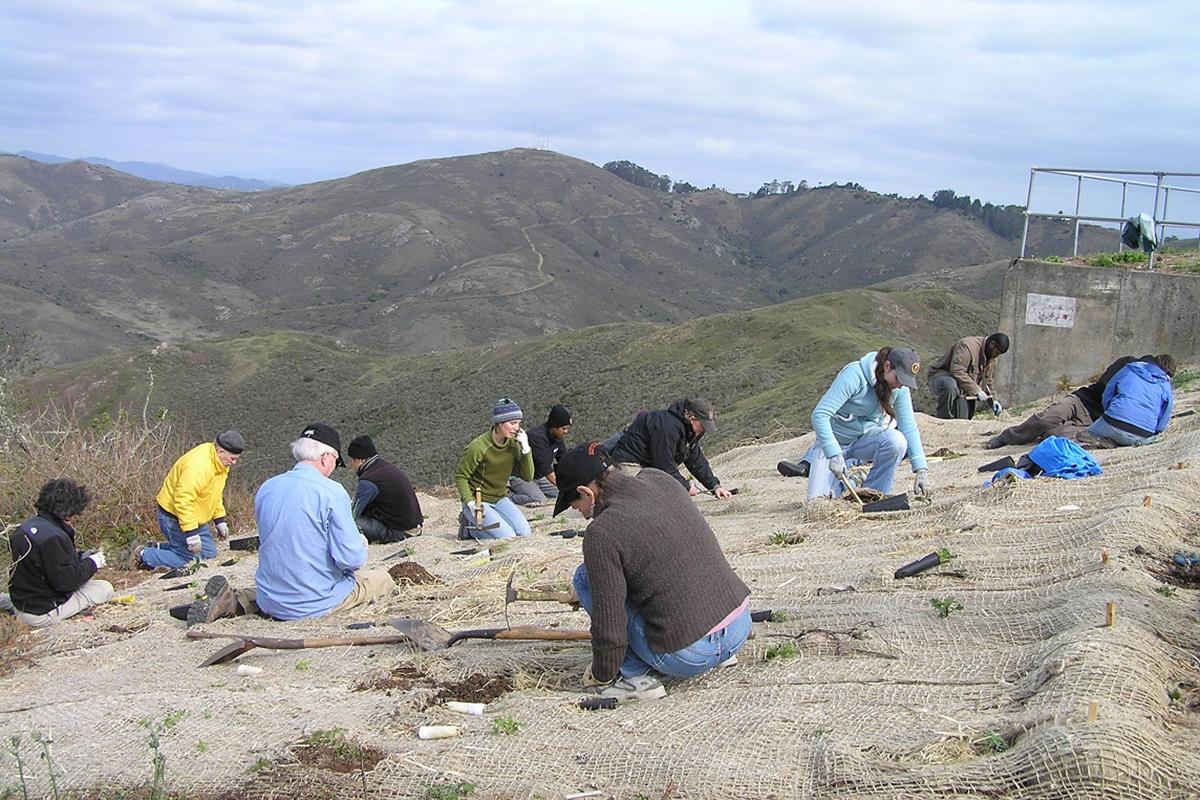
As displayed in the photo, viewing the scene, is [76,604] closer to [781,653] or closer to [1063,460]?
[781,653]

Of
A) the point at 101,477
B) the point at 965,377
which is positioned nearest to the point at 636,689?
the point at 101,477

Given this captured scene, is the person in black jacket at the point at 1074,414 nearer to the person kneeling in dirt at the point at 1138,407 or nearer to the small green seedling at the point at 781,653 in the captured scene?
the person kneeling in dirt at the point at 1138,407

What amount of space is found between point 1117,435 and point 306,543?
24.1 feet

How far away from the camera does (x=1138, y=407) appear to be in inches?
389

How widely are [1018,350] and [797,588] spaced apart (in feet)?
41.4

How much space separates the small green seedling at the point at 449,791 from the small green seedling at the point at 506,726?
1.51ft

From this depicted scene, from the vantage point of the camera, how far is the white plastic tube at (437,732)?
495 cm

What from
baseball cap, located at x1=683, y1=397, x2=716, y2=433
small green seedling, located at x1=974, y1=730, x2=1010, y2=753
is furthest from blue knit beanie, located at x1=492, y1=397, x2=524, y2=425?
small green seedling, located at x1=974, y1=730, x2=1010, y2=753

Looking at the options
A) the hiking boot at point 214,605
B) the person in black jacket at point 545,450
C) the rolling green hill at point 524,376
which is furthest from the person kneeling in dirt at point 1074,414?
the rolling green hill at point 524,376

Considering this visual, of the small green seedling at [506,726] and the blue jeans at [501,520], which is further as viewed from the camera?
the blue jeans at [501,520]

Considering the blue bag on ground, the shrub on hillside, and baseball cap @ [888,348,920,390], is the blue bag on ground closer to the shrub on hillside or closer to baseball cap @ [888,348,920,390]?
baseball cap @ [888,348,920,390]

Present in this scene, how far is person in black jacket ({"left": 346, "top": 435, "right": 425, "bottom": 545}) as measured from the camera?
35.3ft

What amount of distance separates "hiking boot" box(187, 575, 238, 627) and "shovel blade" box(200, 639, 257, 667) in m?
1.09

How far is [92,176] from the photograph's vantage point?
18562 centimetres
